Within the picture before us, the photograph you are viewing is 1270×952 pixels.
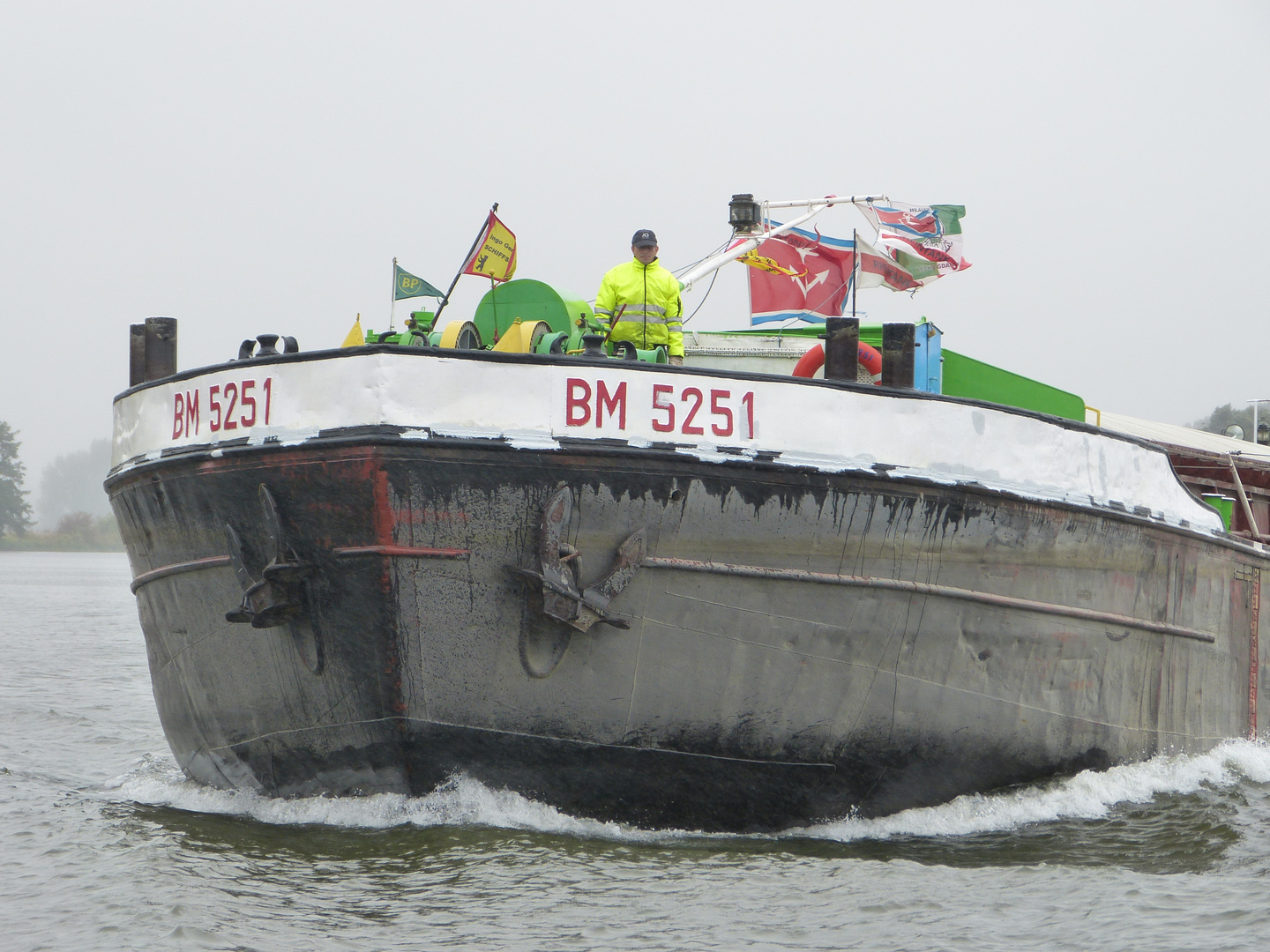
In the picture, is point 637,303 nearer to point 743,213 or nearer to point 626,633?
point 626,633

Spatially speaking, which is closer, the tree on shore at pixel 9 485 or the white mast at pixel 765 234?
the white mast at pixel 765 234

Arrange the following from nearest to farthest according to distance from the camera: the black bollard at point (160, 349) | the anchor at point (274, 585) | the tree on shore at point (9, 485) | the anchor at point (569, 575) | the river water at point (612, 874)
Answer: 1. the river water at point (612, 874)
2. the anchor at point (569, 575)
3. the anchor at point (274, 585)
4. the black bollard at point (160, 349)
5. the tree on shore at point (9, 485)

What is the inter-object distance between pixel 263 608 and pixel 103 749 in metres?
5.33

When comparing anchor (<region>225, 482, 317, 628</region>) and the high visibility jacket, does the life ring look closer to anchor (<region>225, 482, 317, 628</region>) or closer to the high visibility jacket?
the high visibility jacket

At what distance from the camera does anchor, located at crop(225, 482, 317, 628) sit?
246 inches

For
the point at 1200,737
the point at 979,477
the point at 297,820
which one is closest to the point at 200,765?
the point at 297,820

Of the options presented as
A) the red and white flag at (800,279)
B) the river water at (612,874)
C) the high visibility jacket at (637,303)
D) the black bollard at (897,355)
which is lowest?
the river water at (612,874)

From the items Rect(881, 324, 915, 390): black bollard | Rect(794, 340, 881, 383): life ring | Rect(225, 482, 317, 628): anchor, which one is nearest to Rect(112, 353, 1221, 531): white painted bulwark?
Rect(881, 324, 915, 390): black bollard

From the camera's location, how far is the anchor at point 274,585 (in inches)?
246

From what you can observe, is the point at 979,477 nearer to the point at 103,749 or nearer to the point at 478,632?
the point at 478,632

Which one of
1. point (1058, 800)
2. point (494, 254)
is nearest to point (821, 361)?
point (494, 254)

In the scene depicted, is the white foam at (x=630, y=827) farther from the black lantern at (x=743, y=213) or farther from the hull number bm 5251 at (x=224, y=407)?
the black lantern at (x=743, y=213)

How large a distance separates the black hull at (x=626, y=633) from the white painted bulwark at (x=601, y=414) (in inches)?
3.8

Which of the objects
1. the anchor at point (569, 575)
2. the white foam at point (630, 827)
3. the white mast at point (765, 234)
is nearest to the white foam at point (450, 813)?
the white foam at point (630, 827)
